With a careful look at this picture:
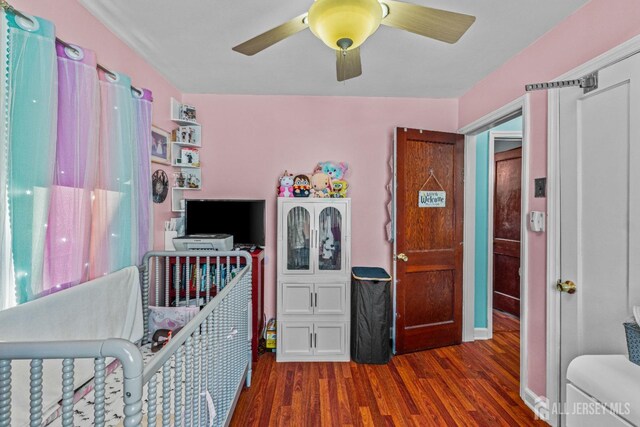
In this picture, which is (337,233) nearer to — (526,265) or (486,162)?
(526,265)

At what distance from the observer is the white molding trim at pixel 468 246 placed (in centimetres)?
282

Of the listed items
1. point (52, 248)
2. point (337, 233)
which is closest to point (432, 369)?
point (337, 233)

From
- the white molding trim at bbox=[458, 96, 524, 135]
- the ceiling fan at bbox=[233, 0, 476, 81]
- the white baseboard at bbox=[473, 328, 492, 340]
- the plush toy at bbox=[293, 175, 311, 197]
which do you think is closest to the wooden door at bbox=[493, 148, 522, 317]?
the white baseboard at bbox=[473, 328, 492, 340]

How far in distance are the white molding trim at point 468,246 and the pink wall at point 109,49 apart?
2.72m

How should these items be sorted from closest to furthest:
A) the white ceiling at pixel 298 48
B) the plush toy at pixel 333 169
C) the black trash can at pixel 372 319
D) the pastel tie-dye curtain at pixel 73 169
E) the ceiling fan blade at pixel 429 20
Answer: the ceiling fan blade at pixel 429 20 → the pastel tie-dye curtain at pixel 73 169 → the white ceiling at pixel 298 48 → the black trash can at pixel 372 319 → the plush toy at pixel 333 169

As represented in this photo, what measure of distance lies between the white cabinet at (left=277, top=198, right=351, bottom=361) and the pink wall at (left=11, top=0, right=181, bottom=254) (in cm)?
111

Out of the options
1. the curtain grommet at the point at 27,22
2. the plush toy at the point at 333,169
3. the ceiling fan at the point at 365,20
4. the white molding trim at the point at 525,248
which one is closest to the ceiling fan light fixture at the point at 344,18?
the ceiling fan at the point at 365,20

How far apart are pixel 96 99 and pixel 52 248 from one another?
79cm

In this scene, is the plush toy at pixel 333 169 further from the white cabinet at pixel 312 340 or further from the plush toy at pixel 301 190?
the white cabinet at pixel 312 340

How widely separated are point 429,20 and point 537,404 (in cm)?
225

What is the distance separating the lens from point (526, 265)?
1956mm

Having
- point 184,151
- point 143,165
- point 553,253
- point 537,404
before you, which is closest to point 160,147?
point 184,151

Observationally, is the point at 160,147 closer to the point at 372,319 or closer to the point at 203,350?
the point at 203,350

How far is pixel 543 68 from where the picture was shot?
185cm
